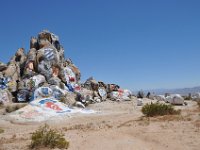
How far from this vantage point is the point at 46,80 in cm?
3092

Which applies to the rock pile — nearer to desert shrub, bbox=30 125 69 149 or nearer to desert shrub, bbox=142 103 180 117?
desert shrub, bbox=142 103 180 117

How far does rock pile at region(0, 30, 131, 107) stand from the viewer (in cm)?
2877

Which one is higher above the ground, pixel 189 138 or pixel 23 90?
pixel 23 90

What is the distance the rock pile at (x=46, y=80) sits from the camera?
28766 mm

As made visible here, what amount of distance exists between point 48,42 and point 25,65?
3836 mm

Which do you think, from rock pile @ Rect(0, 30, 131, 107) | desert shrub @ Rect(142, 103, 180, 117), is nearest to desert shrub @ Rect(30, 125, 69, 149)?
desert shrub @ Rect(142, 103, 180, 117)

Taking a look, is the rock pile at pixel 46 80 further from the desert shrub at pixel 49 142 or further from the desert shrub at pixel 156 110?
the desert shrub at pixel 49 142

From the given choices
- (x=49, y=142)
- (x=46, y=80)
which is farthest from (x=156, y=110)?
(x=46, y=80)

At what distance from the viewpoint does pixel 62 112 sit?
20828 millimetres

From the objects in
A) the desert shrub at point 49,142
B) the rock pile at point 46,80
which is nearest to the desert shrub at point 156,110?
the desert shrub at point 49,142

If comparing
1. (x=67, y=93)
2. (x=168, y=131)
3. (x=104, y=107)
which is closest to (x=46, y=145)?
(x=168, y=131)

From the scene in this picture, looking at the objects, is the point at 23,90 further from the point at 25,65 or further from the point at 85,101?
the point at 85,101

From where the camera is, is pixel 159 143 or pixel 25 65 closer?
pixel 159 143

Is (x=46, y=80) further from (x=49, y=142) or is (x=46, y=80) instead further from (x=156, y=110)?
(x=49, y=142)
